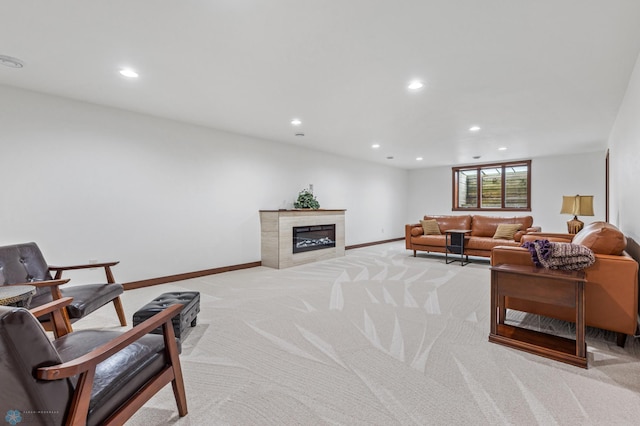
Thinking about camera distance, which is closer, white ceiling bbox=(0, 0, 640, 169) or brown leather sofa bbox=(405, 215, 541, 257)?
white ceiling bbox=(0, 0, 640, 169)

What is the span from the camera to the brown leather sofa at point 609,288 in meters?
2.29

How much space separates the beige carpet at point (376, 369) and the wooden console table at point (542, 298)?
0.10 metres

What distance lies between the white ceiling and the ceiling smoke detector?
7 cm

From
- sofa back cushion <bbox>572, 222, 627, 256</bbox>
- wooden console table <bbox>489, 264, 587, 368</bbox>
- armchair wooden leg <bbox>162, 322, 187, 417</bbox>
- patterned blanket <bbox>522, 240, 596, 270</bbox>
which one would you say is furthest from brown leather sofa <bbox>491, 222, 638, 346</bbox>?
armchair wooden leg <bbox>162, 322, 187, 417</bbox>

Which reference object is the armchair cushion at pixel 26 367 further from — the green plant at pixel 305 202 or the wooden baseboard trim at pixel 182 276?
the green plant at pixel 305 202

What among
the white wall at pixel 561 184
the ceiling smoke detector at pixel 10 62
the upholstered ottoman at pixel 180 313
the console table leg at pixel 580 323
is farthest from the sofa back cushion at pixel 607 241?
the white wall at pixel 561 184

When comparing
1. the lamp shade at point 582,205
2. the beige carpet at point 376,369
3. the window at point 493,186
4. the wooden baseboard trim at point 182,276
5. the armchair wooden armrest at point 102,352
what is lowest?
the beige carpet at point 376,369

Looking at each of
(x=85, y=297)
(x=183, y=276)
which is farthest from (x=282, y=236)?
(x=85, y=297)

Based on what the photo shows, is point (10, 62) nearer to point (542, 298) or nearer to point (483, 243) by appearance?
point (542, 298)

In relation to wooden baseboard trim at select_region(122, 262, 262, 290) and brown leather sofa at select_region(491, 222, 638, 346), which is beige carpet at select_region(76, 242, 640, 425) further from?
wooden baseboard trim at select_region(122, 262, 262, 290)

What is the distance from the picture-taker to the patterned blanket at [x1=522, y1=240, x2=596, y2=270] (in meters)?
2.39

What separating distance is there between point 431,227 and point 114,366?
21.9 feet

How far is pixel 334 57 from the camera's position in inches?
106

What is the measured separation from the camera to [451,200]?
9281 mm
